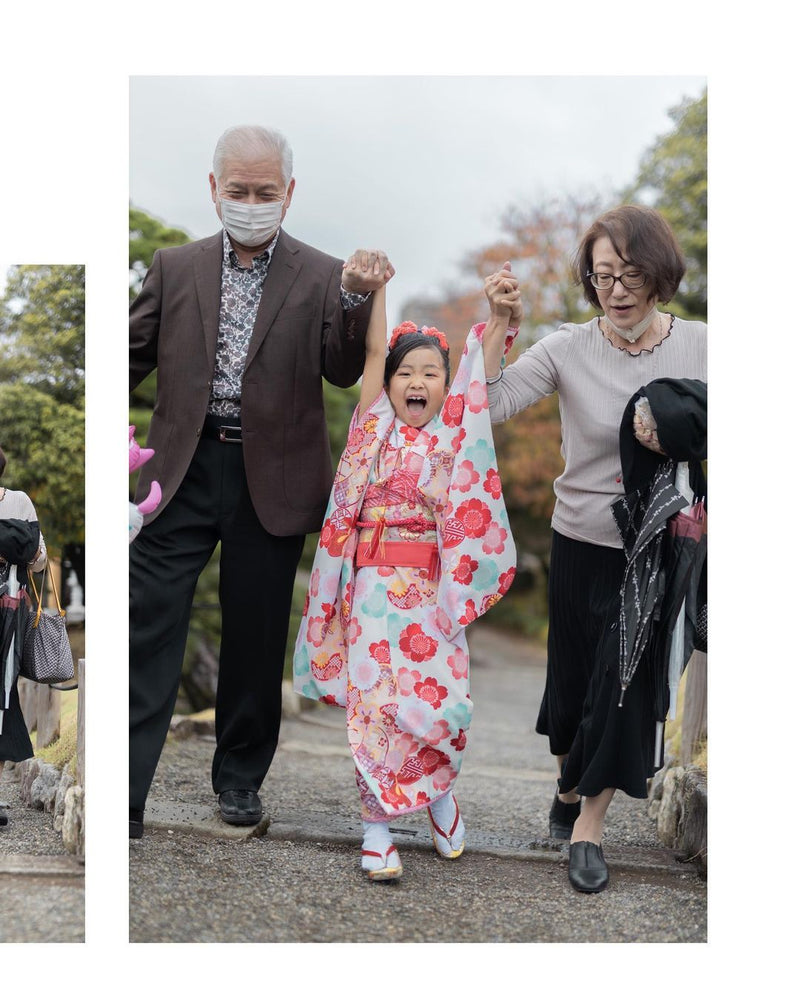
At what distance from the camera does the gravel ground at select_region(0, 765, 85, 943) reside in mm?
2910

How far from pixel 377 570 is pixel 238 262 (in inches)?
44.1

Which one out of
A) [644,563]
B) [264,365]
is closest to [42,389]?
[264,365]

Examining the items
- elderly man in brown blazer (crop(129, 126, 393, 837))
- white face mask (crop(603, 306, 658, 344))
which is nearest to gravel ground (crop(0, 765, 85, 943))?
elderly man in brown blazer (crop(129, 126, 393, 837))

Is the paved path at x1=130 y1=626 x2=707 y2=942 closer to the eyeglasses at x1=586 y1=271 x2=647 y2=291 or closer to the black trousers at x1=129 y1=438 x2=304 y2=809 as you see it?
the black trousers at x1=129 y1=438 x2=304 y2=809

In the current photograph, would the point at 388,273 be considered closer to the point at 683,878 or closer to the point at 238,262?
the point at 238,262

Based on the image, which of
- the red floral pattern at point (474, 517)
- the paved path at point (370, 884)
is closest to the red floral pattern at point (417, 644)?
the red floral pattern at point (474, 517)

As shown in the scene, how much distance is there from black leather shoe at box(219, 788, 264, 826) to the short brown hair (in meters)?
2.18

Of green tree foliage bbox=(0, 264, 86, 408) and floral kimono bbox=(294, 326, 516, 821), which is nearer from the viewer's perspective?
green tree foliage bbox=(0, 264, 86, 408)

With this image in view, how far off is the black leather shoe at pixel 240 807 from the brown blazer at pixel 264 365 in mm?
971

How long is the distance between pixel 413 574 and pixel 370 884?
96 cm

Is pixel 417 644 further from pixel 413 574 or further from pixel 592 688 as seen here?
pixel 592 688

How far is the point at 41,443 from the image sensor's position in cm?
340

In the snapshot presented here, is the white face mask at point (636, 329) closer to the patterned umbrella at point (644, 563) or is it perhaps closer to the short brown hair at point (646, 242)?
the short brown hair at point (646, 242)

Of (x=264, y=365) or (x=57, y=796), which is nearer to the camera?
(x=57, y=796)
